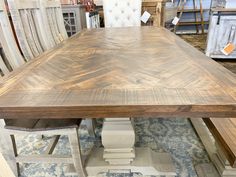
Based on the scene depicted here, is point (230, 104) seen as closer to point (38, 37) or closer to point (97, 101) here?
point (97, 101)

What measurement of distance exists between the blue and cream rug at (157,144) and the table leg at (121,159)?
0.10 meters

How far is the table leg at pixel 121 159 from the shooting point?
110cm

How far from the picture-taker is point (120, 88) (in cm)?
69

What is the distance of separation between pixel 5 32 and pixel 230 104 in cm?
125

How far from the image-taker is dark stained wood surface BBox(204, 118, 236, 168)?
81 centimetres

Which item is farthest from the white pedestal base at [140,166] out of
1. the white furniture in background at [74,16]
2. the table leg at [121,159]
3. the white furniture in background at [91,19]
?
the white furniture in background at [74,16]

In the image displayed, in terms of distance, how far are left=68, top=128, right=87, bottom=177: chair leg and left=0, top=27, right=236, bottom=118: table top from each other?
31 centimetres

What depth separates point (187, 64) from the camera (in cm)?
94

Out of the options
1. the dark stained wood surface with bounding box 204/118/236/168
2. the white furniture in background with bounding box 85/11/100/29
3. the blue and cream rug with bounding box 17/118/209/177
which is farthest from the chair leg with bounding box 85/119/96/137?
the white furniture in background with bounding box 85/11/100/29

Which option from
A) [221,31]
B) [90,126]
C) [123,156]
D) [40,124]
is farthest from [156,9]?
[40,124]

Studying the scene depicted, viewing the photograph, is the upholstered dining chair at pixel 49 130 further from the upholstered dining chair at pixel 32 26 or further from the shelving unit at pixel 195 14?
the shelving unit at pixel 195 14

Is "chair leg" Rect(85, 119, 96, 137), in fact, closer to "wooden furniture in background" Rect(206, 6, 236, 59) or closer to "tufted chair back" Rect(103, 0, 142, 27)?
"tufted chair back" Rect(103, 0, 142, 27)

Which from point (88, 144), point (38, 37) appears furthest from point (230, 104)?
point (38, 37)

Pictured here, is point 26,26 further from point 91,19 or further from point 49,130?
point 91,19
